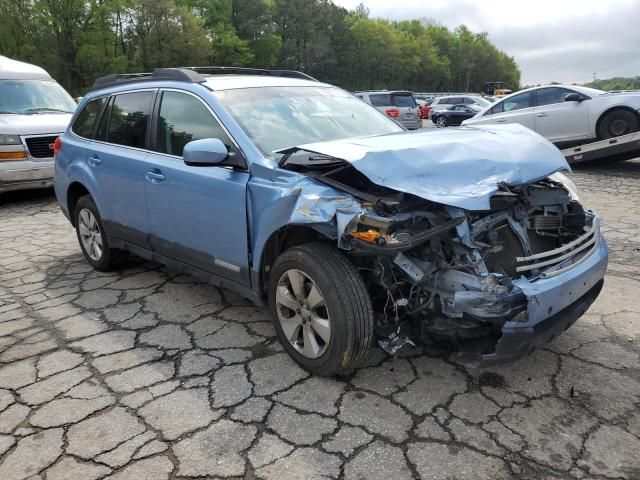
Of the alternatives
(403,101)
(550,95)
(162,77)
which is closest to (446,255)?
(162,77)

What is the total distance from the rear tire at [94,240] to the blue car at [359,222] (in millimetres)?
1000

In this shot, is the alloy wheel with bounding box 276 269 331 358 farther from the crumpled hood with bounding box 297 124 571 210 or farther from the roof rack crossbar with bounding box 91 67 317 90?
the roof rack crossbar with bounding box 91 67 317 90

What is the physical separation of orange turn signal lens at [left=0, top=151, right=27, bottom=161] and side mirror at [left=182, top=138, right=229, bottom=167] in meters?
6.29

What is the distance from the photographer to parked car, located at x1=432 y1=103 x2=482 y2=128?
2473 cm

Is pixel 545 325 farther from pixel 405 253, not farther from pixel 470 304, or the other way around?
pixel 405 253

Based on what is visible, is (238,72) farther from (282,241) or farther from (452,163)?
(452,163)

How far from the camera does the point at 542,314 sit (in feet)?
8.17

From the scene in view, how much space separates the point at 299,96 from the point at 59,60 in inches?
1447

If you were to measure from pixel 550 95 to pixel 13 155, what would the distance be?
10202 millimetres

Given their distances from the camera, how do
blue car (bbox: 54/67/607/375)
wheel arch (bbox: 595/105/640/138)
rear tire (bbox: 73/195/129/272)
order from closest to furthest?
blue car (bbox: 54/67/607/375)
rear tire (bbox: 73/195/129/272)
wheel arch (bbox: 595/105/640/138)

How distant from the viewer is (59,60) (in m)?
34.2

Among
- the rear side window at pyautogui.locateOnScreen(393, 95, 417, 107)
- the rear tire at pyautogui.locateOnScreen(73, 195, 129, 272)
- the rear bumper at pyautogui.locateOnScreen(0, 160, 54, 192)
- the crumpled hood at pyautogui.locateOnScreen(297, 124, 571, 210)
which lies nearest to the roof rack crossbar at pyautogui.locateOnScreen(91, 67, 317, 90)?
the rear tire at pyautogui.locateOnScreen(73, 195, 129, 272)

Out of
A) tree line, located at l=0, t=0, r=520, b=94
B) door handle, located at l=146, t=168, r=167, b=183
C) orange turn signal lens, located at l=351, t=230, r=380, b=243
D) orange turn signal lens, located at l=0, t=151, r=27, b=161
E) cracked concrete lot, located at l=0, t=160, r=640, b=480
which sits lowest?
cracked concrete lot, located at l=0, t=160, r=640, b=480

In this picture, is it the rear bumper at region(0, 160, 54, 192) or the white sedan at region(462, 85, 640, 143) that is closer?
the rear bumper at region(0, 160, 54, 192)
